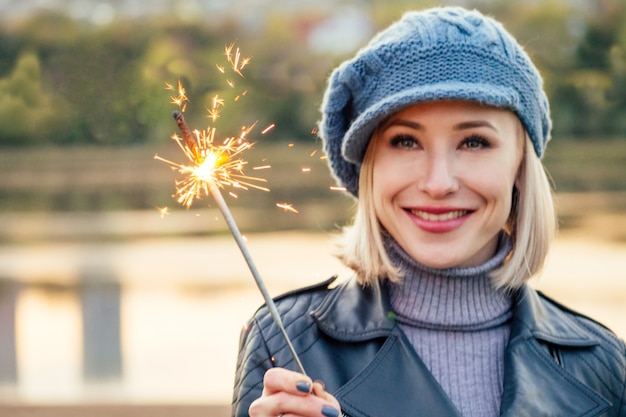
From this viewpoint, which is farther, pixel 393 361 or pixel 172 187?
pixel 172 187

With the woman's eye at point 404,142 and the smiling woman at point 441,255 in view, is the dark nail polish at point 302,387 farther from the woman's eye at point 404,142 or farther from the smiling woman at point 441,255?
the woman's eye at point 404,142

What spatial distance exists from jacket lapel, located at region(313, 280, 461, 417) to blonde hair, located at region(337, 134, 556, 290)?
55mm

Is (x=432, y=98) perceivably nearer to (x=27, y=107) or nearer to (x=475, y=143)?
(x=475, y=143)

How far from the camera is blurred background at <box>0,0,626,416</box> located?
18.0 ft

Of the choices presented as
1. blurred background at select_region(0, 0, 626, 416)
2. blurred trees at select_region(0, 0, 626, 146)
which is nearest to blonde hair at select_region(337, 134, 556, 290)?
blurred background at select_region(0, 0, 626, 416)

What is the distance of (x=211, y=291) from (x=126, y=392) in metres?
2.51

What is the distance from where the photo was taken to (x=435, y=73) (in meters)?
1.75

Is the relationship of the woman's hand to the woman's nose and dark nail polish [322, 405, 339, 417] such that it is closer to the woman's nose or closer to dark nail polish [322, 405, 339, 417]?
dark nail polish [322, 405, 339, 417]

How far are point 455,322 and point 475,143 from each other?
1.08 feet

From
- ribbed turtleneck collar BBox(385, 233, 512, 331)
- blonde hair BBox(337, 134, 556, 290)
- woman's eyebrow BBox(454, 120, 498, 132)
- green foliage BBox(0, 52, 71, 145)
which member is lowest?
ribbed turtleneck collar BBox(385, 233, 512, 331)

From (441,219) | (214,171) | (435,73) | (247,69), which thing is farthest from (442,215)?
(247,69)

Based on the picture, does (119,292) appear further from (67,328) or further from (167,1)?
(167,1)

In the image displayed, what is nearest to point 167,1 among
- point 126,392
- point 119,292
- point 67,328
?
point 119,292

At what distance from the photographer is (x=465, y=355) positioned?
1864 millimetres
